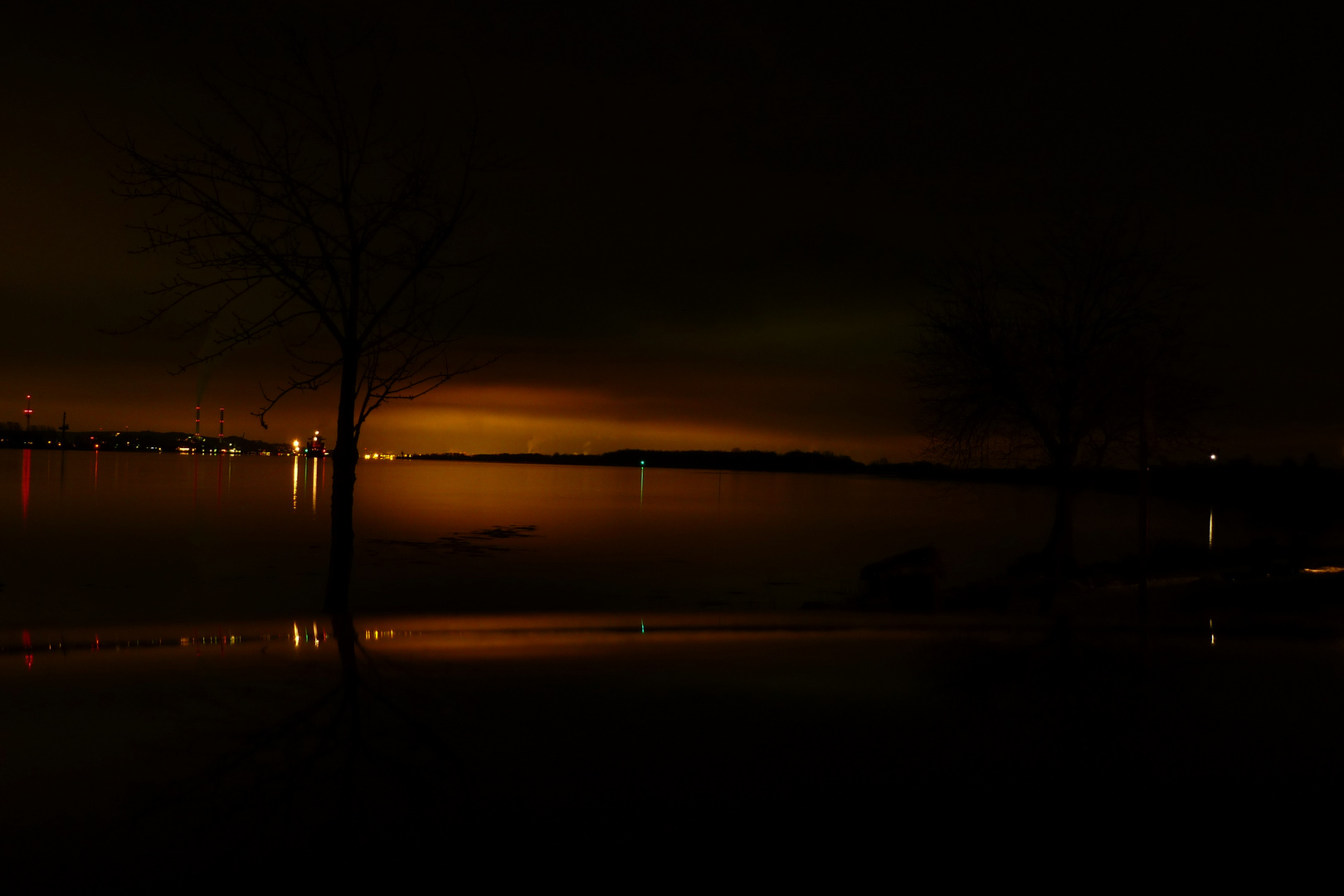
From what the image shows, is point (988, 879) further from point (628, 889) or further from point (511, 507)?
point (511, 507)

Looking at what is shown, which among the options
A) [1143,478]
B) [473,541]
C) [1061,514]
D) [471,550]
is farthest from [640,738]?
[473,541]

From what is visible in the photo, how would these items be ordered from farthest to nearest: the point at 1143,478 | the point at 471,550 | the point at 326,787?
Answer: 1. the point at 471,550
2. the point at 1143,478
3. the point at 326,787

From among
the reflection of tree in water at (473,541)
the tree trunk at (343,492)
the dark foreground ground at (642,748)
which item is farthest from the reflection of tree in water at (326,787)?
the reflection of tree in water at (473,541)

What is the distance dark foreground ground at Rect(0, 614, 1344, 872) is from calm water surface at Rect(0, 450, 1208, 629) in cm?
334

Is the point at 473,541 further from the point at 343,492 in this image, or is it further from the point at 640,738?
the point at 640,738

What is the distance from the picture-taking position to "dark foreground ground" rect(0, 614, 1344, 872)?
403cm

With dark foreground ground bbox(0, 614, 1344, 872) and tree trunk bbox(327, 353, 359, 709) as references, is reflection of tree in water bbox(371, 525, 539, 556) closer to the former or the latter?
tree trunk bbox(327, 353, 359, 709)

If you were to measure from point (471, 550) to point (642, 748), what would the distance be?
37.7 meters

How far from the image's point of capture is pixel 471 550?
41844 millimetres

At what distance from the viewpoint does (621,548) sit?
144ft

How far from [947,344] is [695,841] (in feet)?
50.8

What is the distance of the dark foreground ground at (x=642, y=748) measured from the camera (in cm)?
403

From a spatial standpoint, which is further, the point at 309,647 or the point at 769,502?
the point at 769,502

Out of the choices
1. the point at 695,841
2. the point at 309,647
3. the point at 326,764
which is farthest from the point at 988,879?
the point at 309,647
